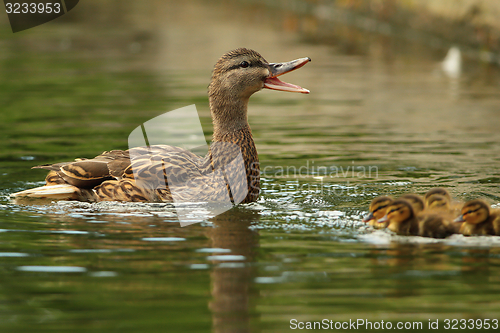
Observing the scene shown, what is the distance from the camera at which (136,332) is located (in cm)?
373

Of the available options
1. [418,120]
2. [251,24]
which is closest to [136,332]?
[418,120]

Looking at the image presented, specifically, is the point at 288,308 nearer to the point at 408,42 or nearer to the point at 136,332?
the point at 136,332

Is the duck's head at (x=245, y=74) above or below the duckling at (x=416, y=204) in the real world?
above

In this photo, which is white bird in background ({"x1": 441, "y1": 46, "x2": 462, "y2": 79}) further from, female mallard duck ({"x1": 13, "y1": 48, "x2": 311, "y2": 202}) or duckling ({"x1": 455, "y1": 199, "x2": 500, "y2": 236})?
duckling ({"x1": 455, "y1": 199, "x2": 500, "y2": 236})

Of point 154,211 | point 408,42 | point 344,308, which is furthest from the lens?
point 408,42

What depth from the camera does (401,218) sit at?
5383 mm

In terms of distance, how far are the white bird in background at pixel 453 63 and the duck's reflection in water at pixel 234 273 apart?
28.3 ft

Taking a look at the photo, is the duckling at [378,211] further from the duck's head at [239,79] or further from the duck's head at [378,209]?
the duck's head at [239,79]

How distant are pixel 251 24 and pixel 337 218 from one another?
1447cm

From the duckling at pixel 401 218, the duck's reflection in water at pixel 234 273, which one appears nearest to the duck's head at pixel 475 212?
the duckling at pixel 401 218

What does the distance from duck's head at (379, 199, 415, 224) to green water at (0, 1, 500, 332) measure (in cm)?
17

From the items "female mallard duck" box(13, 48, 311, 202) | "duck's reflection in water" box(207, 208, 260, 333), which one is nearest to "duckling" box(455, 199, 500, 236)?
"duck's reflection in water" box(207, 208, 260, 333)

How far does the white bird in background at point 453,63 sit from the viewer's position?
44.9 feet

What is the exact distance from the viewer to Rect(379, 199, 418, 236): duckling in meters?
5.35
